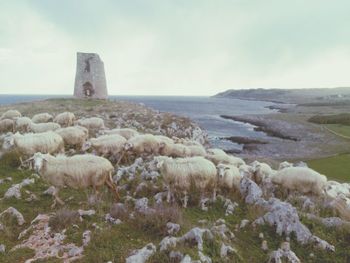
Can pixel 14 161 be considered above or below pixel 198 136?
above

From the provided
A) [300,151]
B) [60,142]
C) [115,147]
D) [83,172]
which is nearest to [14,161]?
[60,142]

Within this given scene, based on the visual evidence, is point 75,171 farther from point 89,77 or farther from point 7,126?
point 89,77

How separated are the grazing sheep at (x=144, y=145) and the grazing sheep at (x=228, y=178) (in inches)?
215

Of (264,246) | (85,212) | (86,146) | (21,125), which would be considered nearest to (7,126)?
(21,125)

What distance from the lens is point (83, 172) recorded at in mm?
9953

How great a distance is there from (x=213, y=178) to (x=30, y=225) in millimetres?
5076

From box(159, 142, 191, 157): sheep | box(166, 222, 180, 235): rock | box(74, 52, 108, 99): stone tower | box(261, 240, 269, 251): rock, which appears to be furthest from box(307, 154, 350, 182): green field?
box(74, 52, 108, 99): stone tower

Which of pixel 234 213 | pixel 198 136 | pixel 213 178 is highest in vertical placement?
pixel 213 178

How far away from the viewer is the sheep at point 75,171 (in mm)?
9930

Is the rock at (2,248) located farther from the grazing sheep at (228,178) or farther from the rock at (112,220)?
the grazing sheep at (228,178)

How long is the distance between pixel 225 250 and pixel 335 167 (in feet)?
77.3

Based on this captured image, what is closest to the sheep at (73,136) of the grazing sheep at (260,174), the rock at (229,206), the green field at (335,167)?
the grazing sheep at (260,174)

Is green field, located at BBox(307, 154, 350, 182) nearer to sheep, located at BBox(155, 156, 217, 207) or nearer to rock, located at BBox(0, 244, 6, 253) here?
sheep, located at BBox(155, 156, 217, 207)

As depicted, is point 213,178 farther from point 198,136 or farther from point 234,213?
point 198,136
